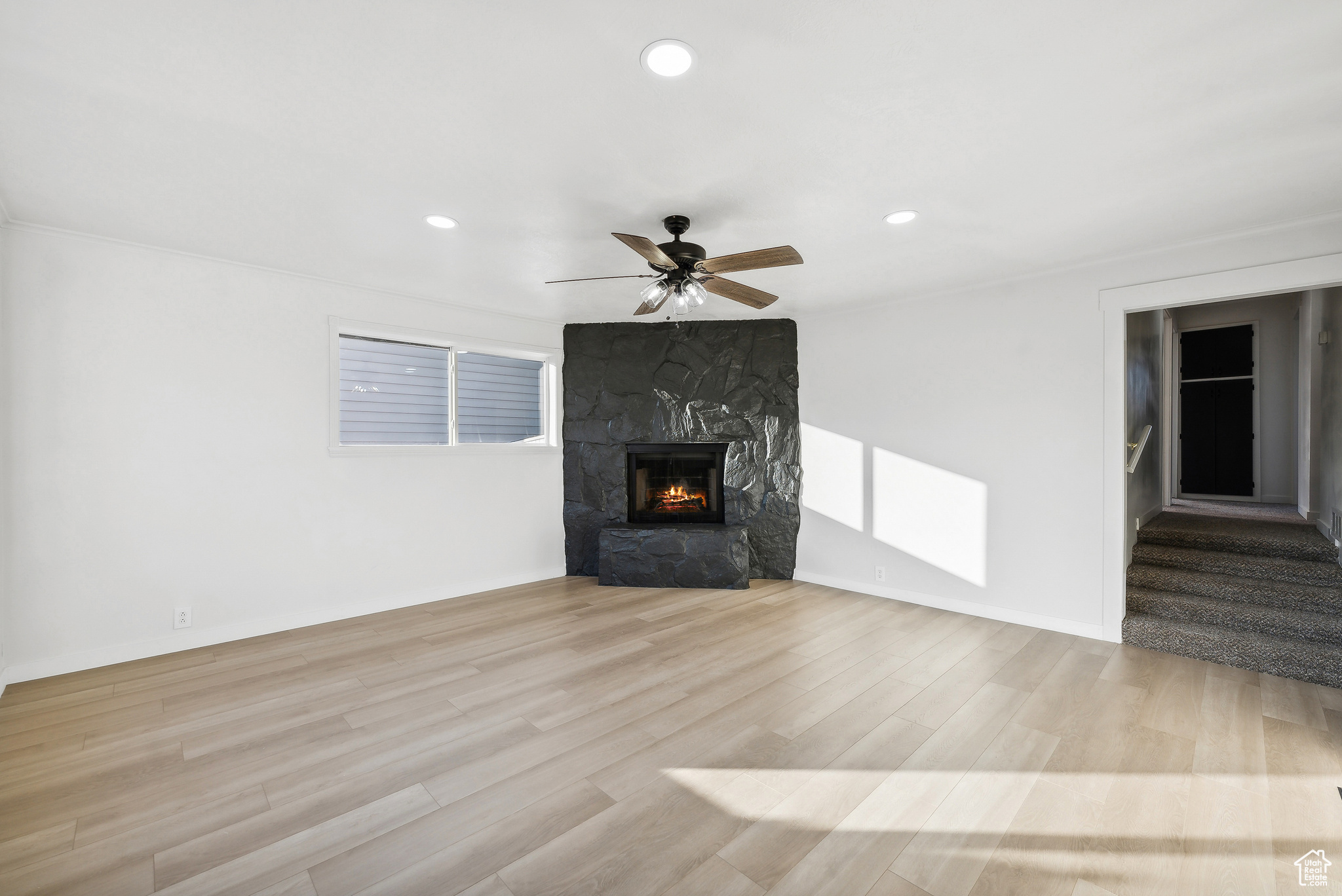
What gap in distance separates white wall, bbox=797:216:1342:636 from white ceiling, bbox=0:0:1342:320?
54cm

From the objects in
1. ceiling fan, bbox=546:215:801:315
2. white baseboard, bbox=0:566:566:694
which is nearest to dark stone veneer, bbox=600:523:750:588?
white baseboard, bbox=0:566:566:694

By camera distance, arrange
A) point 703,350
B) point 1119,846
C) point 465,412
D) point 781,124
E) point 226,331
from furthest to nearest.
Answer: point 703,350 < point 465,412 < point 226,331 < point 781,124 < point 1119,846

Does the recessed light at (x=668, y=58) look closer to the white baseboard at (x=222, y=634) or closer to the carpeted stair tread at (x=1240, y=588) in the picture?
the white baseboard at (x=222, y=634)

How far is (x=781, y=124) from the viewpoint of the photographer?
209 centimetres

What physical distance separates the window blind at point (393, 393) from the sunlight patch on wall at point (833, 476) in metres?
3.19

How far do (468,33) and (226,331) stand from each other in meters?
3.05

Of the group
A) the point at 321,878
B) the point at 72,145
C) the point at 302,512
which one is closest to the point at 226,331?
the point at 302,512

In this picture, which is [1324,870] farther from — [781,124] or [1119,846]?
[781,124]

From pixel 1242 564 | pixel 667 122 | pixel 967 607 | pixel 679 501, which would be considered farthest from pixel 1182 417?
pixel 667 122

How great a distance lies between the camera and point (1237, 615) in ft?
11.3

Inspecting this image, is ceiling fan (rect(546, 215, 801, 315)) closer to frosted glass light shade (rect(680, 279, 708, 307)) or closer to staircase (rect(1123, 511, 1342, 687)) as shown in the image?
frosted glass light shade (rect(680, 279, 708, 307))

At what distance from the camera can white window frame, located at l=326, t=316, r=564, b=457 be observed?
4098 mm

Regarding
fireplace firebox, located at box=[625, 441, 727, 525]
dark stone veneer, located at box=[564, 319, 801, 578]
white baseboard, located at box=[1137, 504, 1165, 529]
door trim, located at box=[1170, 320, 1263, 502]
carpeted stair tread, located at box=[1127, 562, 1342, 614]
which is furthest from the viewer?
door trim, located at box=[1170, 320, 1263, 502]

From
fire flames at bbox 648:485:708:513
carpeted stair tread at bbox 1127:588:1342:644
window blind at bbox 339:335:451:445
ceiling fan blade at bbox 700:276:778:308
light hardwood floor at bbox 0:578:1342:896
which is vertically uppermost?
ceiling fan blade at bbox 700:276:778:308
